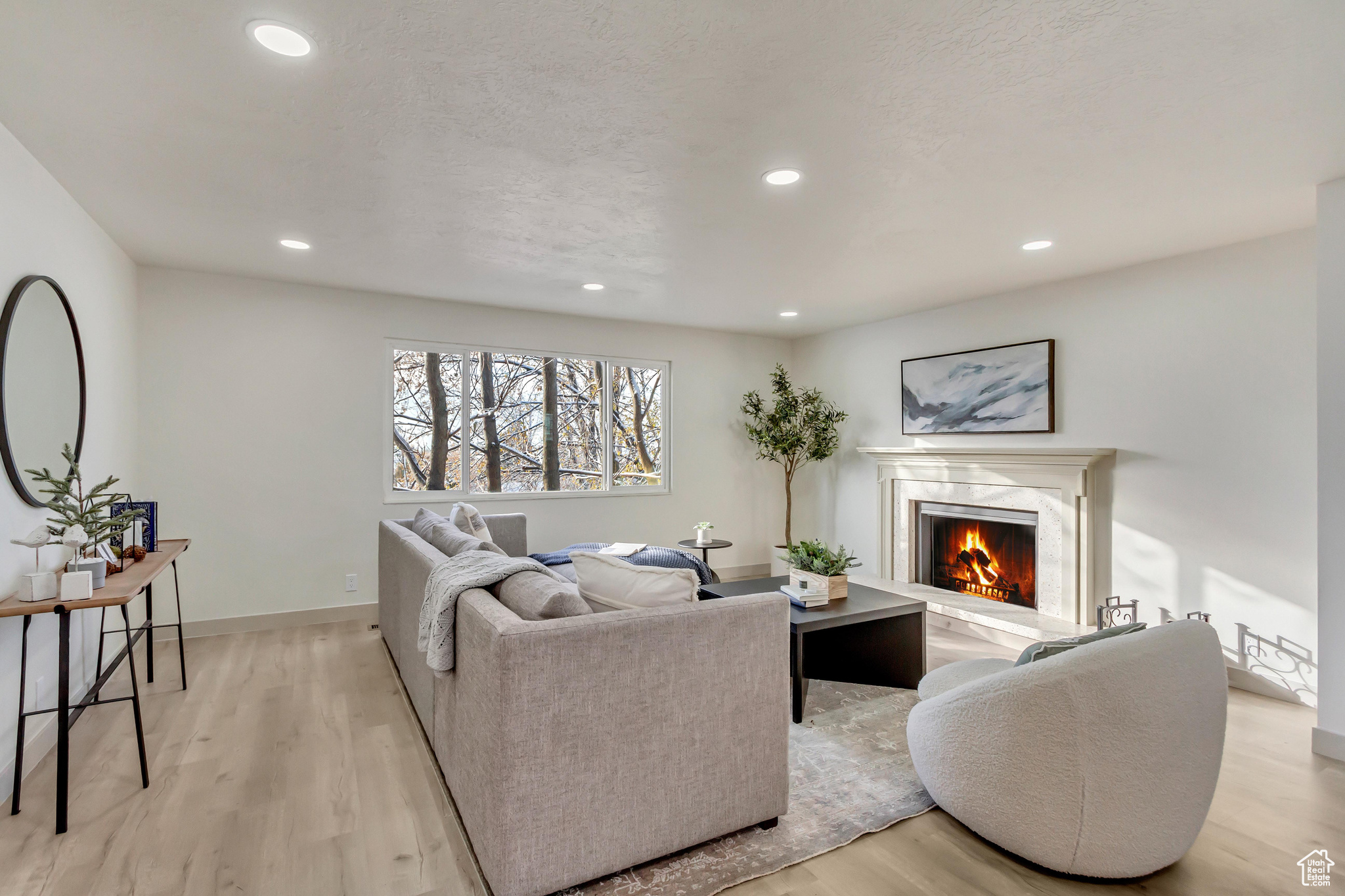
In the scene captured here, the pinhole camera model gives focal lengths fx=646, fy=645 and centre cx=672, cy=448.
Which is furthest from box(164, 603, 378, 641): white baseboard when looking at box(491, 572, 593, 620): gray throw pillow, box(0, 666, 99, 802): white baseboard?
box(491, 572, 593, 620): gray throw pillow

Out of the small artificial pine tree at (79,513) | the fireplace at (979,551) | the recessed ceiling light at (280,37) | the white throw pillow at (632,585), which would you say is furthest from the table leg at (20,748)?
the fireplace at (979,551)

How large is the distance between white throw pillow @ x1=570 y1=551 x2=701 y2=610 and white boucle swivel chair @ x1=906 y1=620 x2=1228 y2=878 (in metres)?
0.95

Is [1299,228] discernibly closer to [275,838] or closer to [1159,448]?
[1159,448]

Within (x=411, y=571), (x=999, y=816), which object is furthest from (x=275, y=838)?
(x=999, y=816)

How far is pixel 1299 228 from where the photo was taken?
10.5ft

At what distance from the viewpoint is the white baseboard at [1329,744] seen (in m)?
2.64

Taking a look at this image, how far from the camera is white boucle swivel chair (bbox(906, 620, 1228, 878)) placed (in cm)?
180

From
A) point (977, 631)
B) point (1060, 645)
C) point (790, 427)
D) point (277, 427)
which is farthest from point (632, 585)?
point (790, 427)

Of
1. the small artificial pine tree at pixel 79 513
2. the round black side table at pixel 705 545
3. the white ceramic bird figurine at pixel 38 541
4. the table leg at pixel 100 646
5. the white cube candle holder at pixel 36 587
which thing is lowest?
the table leg at pixel 100 646

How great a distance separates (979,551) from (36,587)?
517 cm

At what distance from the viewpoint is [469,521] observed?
12.6 feet

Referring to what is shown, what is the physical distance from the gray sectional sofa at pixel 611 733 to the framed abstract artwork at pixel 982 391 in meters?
3.21

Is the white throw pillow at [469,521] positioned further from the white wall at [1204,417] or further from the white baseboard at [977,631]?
the white wall at [1204,417]

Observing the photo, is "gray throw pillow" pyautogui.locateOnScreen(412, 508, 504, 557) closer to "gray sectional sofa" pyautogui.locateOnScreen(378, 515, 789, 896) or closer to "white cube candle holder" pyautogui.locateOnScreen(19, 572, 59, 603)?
"gray sectional sofa" pyautogui.locateOnScreen(378, 515, 789, 896)
